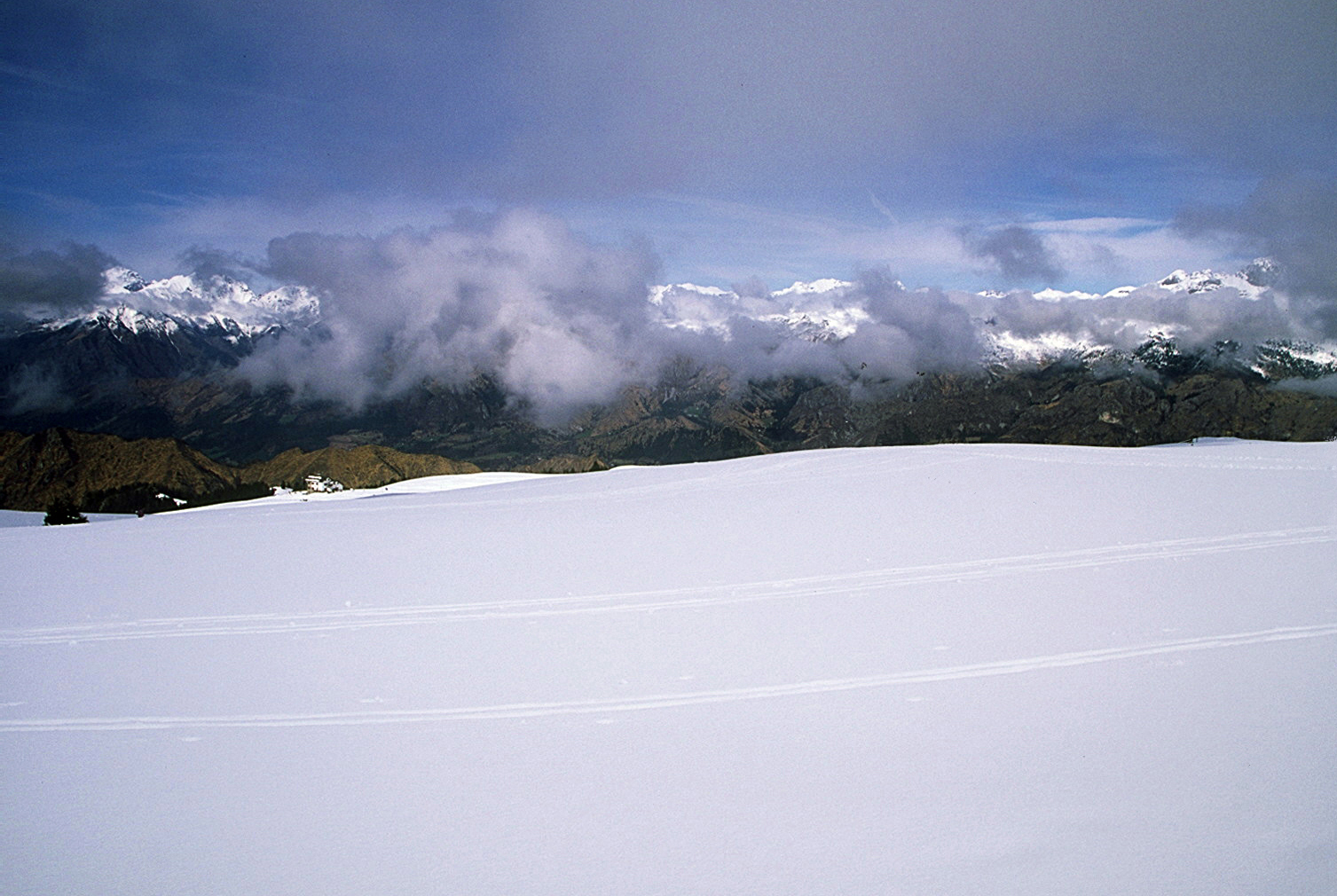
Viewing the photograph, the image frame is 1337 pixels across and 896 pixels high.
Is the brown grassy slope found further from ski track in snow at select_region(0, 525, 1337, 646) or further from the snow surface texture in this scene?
the snow surface texture

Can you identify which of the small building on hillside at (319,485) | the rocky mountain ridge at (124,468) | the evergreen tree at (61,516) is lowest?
the evergreen tree at (61,516)

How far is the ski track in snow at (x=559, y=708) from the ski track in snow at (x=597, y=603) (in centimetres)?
214

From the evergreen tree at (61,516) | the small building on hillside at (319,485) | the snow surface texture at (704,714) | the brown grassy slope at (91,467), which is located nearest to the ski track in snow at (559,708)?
the snow surface texture at (704,714)

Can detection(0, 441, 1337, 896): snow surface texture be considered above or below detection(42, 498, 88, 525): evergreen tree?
below

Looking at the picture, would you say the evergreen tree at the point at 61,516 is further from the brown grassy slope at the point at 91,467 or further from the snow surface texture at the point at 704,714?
the brown grassy slope at the point at 91,467

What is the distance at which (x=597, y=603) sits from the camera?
846cm

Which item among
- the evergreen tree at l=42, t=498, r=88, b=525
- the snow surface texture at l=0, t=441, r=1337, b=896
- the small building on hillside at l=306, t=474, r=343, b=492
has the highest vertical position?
the small building on hillside at l=306, t=474, r=343, b=492

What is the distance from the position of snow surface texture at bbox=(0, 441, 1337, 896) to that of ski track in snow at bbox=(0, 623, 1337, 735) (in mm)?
38

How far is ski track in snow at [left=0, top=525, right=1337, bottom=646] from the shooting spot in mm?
8195

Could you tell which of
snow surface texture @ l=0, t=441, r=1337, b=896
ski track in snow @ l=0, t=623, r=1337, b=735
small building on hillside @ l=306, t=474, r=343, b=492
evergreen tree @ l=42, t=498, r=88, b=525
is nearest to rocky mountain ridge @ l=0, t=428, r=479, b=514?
small building on hillside @ l=306, t=474, r=343, b=492

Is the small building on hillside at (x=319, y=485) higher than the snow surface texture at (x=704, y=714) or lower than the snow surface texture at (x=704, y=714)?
higher

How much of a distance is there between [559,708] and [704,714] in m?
1.10

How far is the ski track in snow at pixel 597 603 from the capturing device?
26.9 feet

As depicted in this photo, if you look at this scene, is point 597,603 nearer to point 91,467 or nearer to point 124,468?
point 124,468
